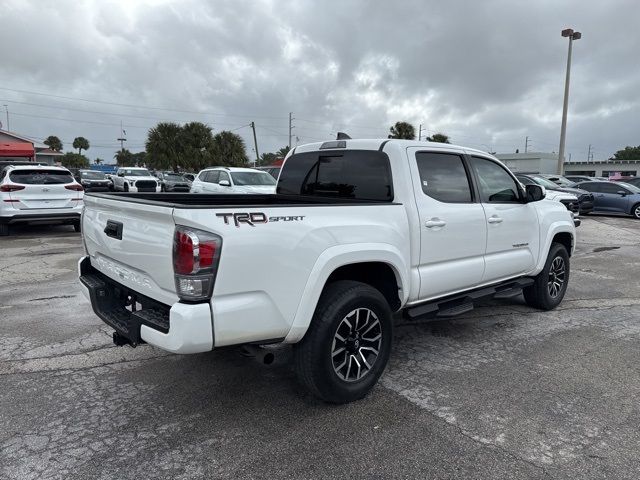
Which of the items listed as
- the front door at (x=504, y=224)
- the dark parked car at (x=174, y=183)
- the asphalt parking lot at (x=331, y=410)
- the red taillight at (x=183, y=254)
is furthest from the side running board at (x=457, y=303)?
the dark parked car at (x=174, y=183)

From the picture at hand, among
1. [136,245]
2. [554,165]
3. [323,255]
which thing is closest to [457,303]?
[323,255]

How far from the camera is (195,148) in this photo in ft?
148

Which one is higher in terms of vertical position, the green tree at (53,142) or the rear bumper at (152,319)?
the green tree at (53,142)

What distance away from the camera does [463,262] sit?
4.26 m

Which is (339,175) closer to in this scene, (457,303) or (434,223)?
(434,223)

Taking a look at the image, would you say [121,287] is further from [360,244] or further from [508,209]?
[508,209]

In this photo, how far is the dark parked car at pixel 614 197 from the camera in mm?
18109

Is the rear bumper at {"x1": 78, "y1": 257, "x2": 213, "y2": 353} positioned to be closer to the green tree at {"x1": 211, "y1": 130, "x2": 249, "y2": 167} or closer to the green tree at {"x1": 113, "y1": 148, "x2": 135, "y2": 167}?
the green tree at {"x1": 211, "y1": 130, "x2": 249, "y2": 167}

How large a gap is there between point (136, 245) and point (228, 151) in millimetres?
43662

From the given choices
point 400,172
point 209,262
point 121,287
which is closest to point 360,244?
point 400,172

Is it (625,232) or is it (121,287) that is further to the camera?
(625,232)

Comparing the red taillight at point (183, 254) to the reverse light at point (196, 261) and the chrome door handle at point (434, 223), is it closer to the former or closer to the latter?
the reverse light at point (196, 261)

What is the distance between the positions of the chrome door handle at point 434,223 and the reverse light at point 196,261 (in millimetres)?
1885

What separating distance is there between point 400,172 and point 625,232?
1324 centimetres
